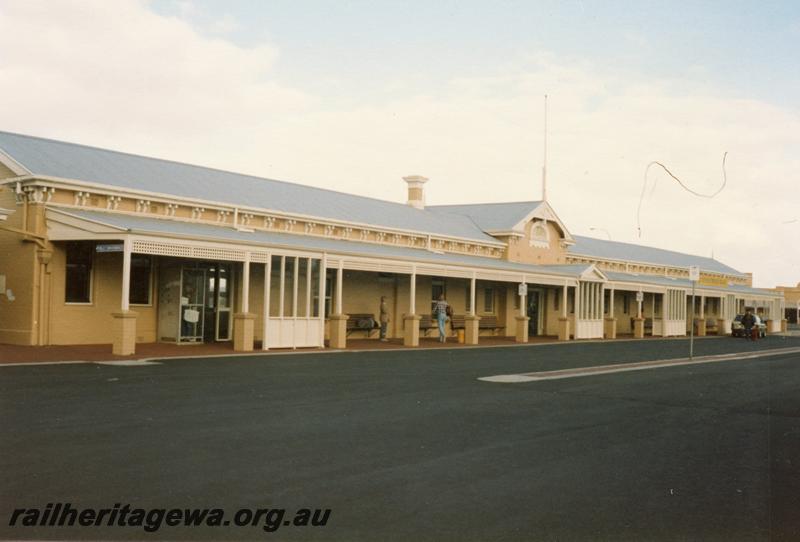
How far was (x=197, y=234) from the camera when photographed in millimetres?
21922

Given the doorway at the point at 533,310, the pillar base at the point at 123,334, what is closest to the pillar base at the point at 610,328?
the doorway at the point at 533,310

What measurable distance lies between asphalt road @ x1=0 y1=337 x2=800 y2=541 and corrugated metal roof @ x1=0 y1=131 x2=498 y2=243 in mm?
8877

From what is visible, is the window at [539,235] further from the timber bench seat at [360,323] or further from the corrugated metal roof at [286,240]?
the timber bench seat at [360,323]

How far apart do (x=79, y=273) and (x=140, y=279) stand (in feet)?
6.15

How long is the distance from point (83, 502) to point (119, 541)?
978 millimetres

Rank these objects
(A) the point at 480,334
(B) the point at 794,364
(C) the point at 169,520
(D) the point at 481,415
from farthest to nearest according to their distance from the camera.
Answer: (A) the point at 480,334
(B) the point at 794,364
(D) the point at 481,415
(C) the point at 169,520

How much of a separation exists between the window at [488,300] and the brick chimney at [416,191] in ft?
20.9

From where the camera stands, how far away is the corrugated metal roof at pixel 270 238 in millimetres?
21547

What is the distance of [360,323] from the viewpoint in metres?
30.1

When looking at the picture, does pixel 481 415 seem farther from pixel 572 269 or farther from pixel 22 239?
pixel 572 269

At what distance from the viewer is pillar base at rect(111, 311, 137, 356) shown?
64.0 feet

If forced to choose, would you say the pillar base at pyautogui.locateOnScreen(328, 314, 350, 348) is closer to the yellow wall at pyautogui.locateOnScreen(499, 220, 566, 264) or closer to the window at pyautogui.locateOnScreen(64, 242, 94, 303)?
the window at pyautogui.locateOnScreen(64, 242, 94, 303)

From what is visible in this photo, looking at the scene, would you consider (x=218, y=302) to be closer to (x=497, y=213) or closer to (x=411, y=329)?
(x=411, y=329)

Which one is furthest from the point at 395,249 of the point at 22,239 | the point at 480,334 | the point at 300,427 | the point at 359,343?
the point at 300,427
